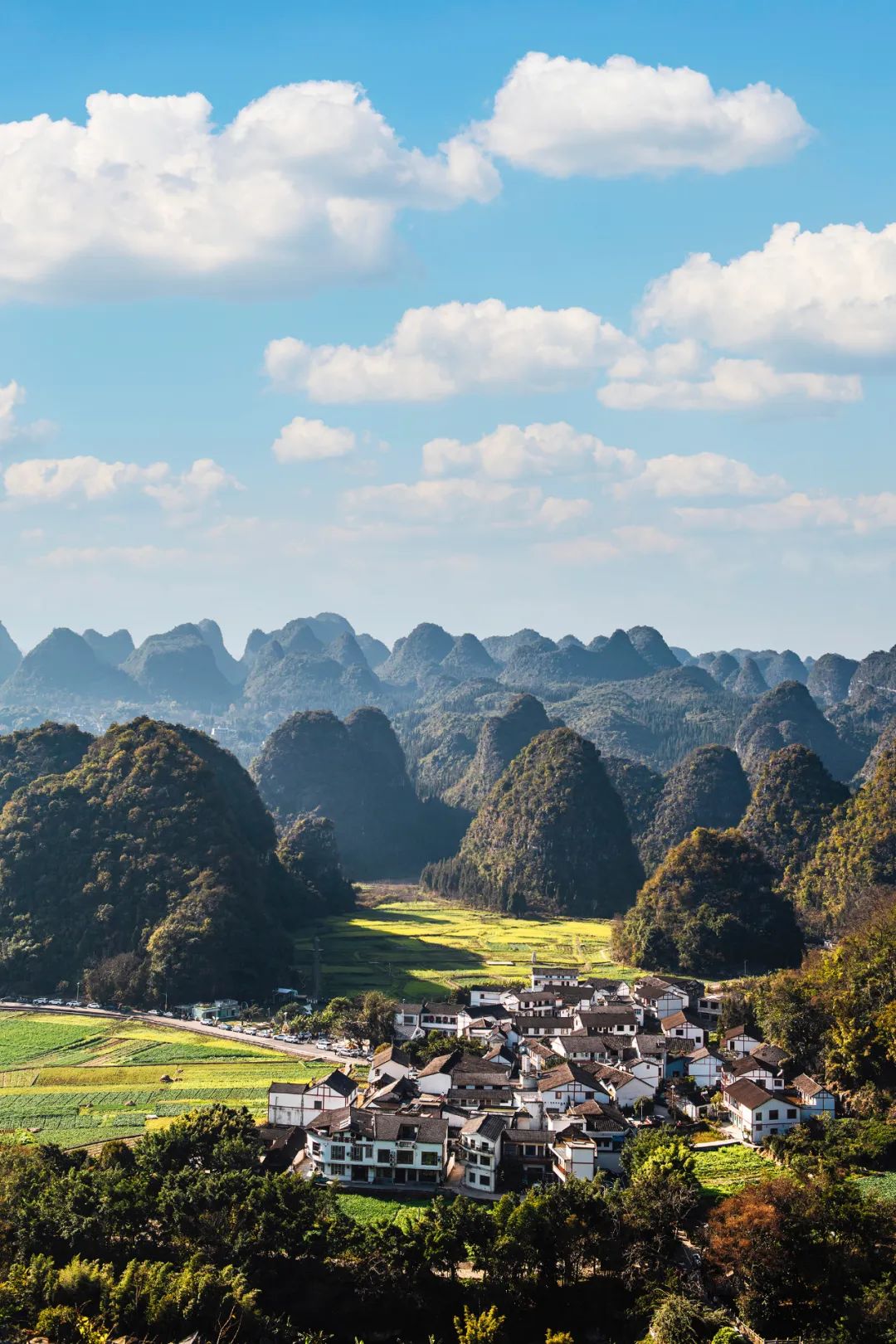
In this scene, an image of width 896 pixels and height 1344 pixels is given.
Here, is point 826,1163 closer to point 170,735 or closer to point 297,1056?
point 297,1056

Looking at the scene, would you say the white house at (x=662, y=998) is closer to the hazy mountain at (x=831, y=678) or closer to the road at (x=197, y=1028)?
the road at (x=197, y=1028)

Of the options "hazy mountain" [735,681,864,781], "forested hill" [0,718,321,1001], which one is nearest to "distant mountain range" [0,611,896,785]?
"hazy mountain" [735,681,864,781]

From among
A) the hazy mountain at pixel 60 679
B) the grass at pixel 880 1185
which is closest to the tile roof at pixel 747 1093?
the grass at pixel 880 1185

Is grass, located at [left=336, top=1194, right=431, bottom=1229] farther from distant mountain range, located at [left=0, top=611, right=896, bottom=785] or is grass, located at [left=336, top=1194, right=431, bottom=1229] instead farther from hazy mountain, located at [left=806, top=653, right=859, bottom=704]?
hazy mountain, located at [left=806, top=653, right=859, bottom=704]

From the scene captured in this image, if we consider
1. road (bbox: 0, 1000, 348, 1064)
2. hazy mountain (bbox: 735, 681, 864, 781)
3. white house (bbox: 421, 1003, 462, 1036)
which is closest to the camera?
road (bbox: 0, 1000, 348, 1064)

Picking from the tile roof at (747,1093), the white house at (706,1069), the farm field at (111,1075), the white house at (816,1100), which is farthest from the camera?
the white house at (706,1069)
